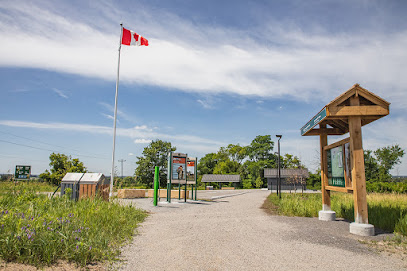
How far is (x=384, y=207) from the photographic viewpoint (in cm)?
965

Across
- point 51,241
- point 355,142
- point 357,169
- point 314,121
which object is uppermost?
point 314,121

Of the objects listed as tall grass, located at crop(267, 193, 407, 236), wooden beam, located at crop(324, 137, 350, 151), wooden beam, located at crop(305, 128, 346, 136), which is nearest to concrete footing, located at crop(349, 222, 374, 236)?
tall grass, located at crop(267, 193, 407, 236)

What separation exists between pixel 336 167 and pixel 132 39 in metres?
17.8

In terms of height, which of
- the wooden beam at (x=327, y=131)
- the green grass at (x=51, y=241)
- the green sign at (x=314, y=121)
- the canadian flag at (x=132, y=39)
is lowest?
the green grass at (x=51, y=241)

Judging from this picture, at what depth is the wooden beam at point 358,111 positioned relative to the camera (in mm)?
8031

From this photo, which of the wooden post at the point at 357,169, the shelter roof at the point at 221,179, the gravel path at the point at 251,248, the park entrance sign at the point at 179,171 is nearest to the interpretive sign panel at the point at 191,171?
the park entrance sign at the point at 179,171

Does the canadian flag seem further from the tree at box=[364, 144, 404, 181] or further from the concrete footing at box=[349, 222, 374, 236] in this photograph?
the tree at box=[364, 144, 404, 181]

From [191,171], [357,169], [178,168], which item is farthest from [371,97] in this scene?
[191,171]

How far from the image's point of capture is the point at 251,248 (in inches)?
228

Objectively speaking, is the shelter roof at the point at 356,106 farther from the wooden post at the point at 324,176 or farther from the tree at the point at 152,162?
the tree at the point at 152,162

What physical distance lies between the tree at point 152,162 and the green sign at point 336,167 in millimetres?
35267

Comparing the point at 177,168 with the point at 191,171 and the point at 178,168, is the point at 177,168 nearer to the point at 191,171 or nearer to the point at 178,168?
the point at 178,168

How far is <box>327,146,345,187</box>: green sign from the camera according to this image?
8.89m

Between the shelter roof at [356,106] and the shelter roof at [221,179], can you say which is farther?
the shelter roof at [221,179]
